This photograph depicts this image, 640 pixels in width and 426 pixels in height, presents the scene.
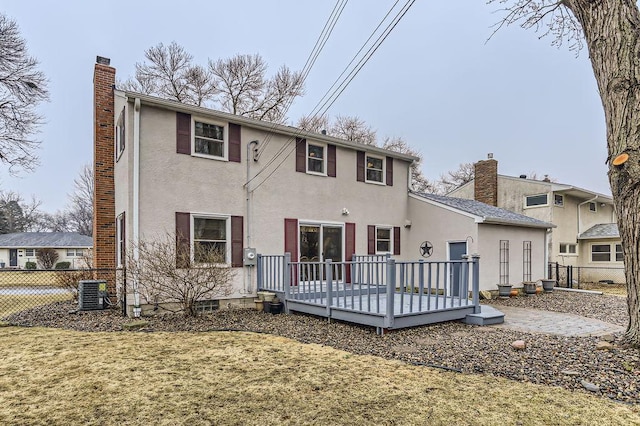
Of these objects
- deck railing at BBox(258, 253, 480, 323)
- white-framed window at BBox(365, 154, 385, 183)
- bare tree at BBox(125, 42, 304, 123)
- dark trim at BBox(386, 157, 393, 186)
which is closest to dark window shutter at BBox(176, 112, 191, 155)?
deck railing at BBox(258, 253, 480, 323)

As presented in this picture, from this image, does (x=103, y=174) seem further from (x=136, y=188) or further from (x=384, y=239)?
(x=384, y=239)

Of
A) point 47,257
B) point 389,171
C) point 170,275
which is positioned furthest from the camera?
point 47,257

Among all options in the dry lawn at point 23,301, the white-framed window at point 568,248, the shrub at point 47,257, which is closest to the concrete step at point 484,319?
the dry lawn at point 23,301

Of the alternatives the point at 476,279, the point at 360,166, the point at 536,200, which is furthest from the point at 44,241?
the point at 536,200

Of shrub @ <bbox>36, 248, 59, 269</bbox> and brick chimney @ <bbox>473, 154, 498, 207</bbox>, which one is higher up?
brick chimney @ <bbox>473, 154, 498, 207</bbox>

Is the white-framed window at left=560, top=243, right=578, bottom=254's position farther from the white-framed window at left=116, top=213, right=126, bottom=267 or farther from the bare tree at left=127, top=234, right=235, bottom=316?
the white-framed window at left=116, top=213, right=126, bottom=267

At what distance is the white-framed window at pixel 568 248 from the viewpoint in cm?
1730

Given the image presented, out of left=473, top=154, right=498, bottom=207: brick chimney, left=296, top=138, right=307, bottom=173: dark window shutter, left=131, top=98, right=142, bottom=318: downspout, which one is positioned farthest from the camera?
left=473, top=154, right=498, bottom=207: brick chimney

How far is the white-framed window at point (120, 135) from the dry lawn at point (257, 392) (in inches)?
195

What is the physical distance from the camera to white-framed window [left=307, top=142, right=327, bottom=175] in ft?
35.3

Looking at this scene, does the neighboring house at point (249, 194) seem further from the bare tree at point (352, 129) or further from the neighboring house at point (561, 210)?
the bare tree at point (352, 129)

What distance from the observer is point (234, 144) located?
371 inches

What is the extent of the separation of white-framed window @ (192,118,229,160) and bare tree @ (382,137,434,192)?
18.1m

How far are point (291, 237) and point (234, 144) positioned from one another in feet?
9.54
